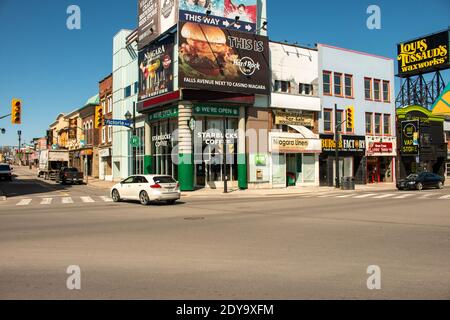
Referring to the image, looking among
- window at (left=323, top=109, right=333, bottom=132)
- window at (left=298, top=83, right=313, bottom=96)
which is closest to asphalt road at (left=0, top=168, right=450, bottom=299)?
window at (left=298, top=83, right=313, bottom=96)

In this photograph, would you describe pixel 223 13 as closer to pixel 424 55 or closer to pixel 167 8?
pixel 167 8

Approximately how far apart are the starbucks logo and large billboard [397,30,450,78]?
36.5m

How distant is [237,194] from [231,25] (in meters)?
14.5

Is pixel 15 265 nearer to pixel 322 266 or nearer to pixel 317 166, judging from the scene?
pixel 322 266

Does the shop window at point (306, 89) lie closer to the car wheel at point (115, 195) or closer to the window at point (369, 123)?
the window at point (369, 123)

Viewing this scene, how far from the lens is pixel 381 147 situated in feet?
138

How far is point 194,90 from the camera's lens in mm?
30359

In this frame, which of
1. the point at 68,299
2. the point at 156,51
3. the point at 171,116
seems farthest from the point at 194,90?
the point at 68,299

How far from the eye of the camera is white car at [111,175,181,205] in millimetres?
20062

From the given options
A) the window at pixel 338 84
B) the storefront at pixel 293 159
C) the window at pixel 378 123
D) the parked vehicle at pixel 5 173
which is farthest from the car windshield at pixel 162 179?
the parked vehicle at pixel 5 173

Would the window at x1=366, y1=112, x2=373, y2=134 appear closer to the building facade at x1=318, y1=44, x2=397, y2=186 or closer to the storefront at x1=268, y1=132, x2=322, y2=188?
the building facade at x1=318, y1=44, x2=397, y2=186

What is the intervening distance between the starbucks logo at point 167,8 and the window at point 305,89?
529 inches

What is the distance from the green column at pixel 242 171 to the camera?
1277 inches

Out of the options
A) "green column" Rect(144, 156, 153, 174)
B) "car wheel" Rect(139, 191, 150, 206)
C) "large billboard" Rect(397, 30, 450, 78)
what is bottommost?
"car wheel" Rect(139, 191, 150, 206)
